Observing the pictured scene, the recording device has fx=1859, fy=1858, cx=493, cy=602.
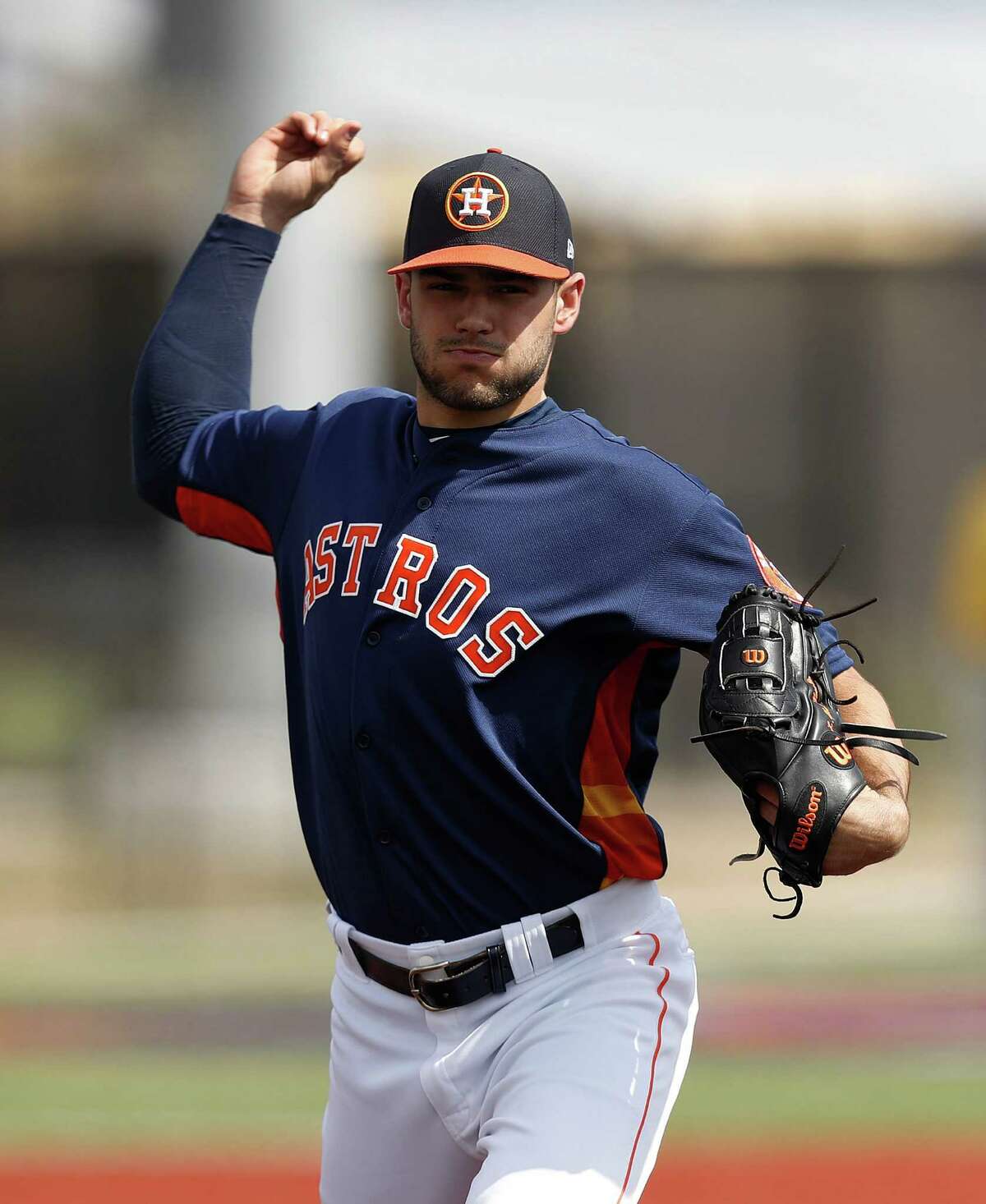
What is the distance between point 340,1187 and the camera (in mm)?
3447

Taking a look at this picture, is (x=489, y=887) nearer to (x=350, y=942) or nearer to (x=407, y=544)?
(x=350, y=942)

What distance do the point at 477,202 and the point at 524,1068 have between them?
60.0 inches

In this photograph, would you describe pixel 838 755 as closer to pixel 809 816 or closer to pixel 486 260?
pixel 809 816

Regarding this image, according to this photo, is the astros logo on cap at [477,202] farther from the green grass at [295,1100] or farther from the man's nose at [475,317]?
the green grass at [295,1100]

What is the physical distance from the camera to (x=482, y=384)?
3.31m

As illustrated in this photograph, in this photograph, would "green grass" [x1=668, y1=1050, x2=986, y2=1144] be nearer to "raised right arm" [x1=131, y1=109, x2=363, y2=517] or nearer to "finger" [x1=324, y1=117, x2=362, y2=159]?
"raised right arm" [x1=131, y1=109, x2=363, y2=517]

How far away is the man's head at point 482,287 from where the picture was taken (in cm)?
329

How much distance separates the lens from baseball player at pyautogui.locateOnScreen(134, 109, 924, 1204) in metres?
3.22

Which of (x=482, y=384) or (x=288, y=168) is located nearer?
(x=482, y=384)

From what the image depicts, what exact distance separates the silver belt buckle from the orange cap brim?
1226 mm

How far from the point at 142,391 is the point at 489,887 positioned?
1.35 meters

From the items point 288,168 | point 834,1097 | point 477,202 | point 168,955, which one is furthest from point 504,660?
point 168,955

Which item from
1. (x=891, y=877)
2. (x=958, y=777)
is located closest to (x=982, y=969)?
(x=891, y=877)

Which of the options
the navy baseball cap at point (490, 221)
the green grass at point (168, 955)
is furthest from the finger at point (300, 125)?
the green grass at point (168, 955)
